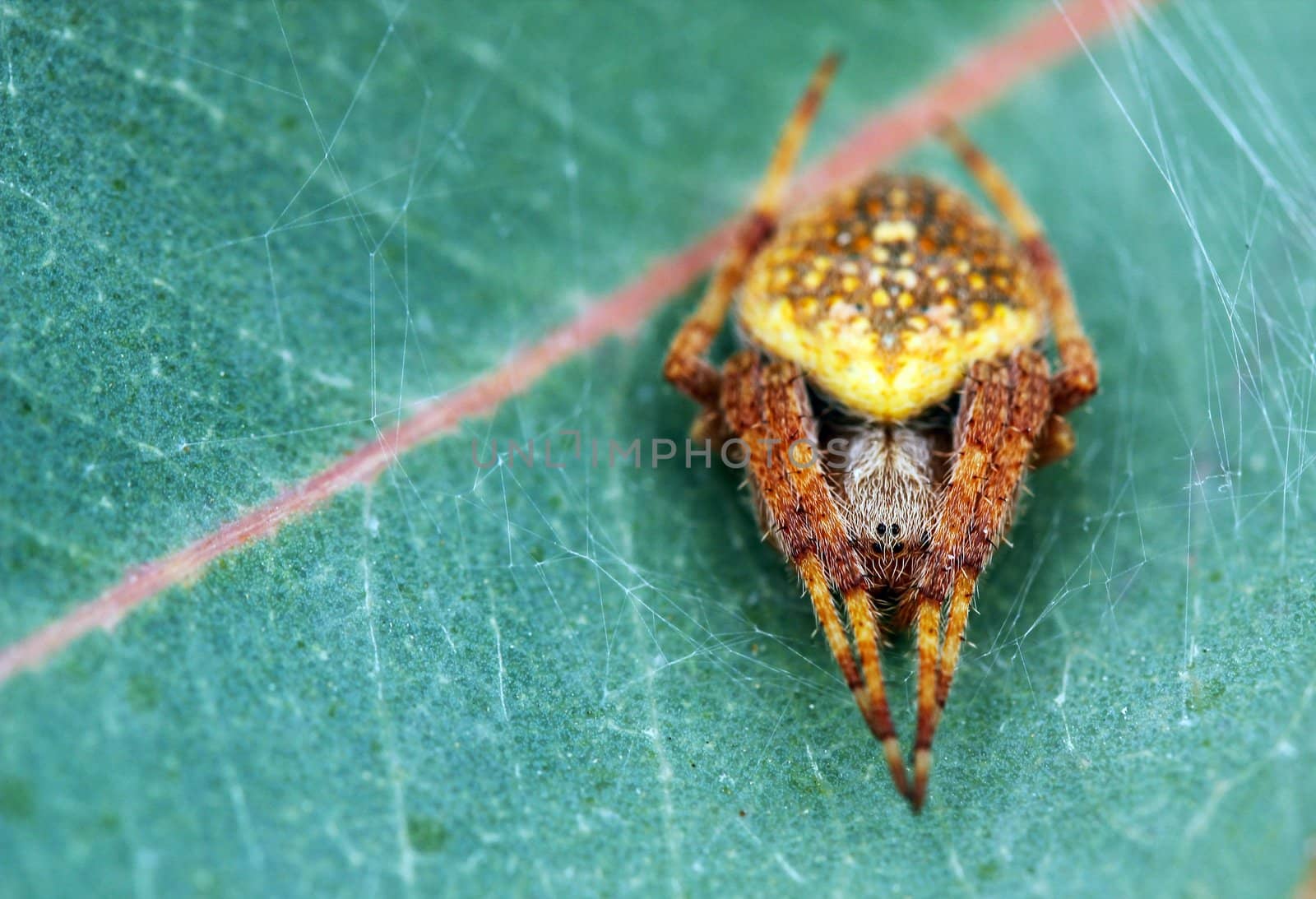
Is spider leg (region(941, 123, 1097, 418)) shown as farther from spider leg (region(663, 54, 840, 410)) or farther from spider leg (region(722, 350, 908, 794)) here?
spider leg (region(722, 350, 908, 794))

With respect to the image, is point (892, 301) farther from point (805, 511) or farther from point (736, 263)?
point (805, 511)

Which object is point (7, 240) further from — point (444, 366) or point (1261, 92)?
point (1261, 92)

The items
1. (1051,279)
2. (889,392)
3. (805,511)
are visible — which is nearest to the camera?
(805,511)

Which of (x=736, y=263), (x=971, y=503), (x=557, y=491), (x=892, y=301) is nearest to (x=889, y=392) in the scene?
(x=892, y=301)

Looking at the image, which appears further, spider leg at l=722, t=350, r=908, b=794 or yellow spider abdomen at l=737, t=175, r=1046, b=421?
yellow spider abdomen at l=737, t=175, r=1046, b=421

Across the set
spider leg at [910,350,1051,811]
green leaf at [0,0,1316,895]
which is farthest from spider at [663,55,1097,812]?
green leaf at [0,0,1316,895]

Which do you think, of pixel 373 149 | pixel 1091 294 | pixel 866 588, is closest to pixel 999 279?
pixel 1091 294
